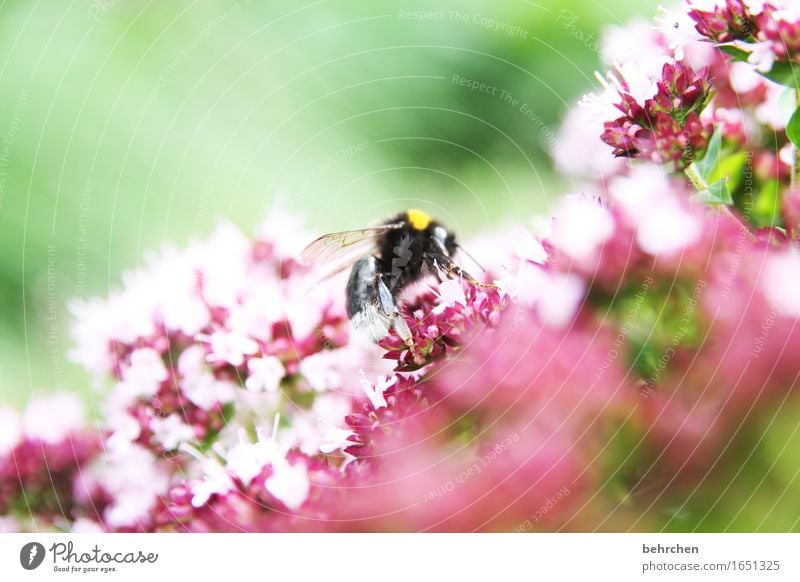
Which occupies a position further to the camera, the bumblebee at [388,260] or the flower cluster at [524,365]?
the bumblebee at [388,260]

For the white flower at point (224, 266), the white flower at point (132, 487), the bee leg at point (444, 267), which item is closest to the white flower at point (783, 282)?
the bee leg at point (444, 267)

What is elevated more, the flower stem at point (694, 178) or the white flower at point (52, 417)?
the flower stem at point (694, 178)

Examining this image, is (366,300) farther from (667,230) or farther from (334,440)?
(667,230)

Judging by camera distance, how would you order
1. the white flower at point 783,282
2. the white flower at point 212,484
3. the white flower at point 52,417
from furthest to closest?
the white flower at point 52,417 → the white flower at point 212,484 → the white flower at point 783,282

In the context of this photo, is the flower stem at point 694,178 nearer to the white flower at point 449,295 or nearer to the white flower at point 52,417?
the white flower at point 449,295

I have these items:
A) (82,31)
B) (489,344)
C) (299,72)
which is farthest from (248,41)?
(489,344)

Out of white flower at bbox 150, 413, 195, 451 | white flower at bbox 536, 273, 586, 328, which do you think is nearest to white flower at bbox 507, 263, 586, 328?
white flower at bbox 536, 273, 586, 328

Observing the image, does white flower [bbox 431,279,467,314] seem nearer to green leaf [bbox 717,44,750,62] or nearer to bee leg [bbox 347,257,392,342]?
bee leg [bbox 347,257,392,342]
